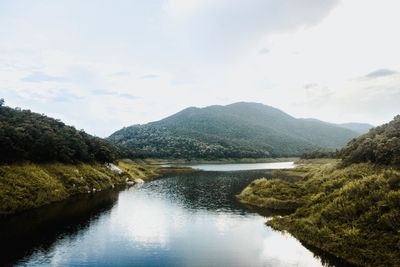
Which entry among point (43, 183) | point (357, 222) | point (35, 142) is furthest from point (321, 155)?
point (35, 142)

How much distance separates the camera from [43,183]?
54188mm

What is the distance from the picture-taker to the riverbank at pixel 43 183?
4431 cm

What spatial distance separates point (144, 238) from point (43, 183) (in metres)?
33.6

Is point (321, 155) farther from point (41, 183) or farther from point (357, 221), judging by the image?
point (41, 183)

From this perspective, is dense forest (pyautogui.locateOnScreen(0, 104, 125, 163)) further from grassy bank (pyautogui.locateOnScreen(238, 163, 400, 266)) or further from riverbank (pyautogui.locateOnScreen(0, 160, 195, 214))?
grassy bank (pyautogui.locateOnScreen(238, 163, 400, 266))

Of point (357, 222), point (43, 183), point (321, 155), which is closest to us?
point (357, 222)

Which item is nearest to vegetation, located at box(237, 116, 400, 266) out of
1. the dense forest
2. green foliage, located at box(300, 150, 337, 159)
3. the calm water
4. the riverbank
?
the calm water

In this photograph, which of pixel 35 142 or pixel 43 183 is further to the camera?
pixel 35 142

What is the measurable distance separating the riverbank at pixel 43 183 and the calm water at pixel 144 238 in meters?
2.92

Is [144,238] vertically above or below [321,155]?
below

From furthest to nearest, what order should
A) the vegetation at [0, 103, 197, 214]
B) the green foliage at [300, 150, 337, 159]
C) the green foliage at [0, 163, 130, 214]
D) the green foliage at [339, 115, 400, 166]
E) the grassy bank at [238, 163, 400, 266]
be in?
1. the green foliage at [300, 150, 337, 159]
2. the green foliage at [339, 115, 400, 166]
3. the vegetation at [0, 103, 197, 214]
4. the green foliage at [0, 163, 130, 214]
5. the grassy bank at [238, 163, 400, 266]

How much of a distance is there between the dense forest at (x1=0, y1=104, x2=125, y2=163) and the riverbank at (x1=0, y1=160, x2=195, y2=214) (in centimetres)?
233

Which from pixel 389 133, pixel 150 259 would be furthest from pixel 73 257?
pixel 389 133

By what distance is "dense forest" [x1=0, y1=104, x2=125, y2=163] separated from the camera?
52938mm
